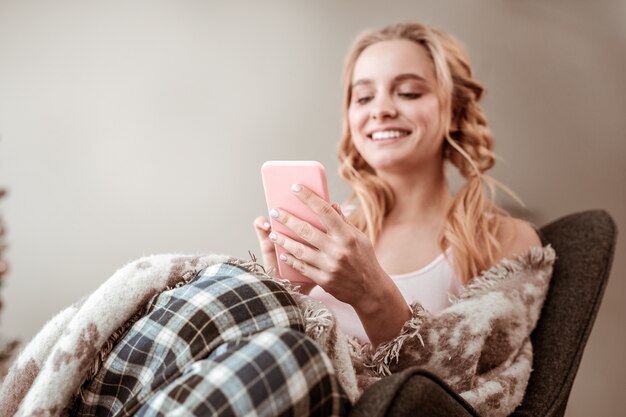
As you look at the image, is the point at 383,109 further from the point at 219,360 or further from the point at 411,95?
the point at 219,360

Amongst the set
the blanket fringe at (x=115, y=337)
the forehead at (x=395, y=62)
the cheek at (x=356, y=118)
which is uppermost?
the forehead at (x=395, y=62)

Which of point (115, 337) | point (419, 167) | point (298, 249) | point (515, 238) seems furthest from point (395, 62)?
point (115, 337)

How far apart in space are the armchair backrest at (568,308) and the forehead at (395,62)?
0.49 meters

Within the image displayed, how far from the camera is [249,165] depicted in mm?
1800

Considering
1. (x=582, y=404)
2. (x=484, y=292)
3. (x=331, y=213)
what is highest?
(x=331, y=213)

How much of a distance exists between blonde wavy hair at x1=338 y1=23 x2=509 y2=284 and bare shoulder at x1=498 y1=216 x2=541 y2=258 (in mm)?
18

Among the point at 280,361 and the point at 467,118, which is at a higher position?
the point at 467,118

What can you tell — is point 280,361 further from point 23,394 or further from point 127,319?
point 23,394

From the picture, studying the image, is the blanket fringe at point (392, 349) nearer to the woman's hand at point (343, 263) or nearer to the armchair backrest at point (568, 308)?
the woman's hand at point (343, 263)

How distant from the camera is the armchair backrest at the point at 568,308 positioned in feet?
3.46

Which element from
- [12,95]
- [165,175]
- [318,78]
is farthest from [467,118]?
[12,95]

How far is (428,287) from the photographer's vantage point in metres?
1.30

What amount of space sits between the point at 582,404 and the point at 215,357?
1260 millimetres

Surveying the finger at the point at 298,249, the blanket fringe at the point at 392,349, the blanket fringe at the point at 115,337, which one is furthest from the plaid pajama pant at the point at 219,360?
the blanket fringe at the point at 392,349
